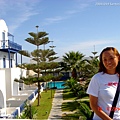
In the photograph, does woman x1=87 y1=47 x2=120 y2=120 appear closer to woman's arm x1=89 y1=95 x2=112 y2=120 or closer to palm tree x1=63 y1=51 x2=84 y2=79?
woman's arm x1=89 y1=95 x2=112 y2=120

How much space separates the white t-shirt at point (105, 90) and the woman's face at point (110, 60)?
47mm

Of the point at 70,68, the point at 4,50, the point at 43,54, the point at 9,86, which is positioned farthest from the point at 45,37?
the point at 70,68

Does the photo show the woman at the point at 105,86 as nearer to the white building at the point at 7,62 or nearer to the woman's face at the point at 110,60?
the woman's face at the point at 110,60

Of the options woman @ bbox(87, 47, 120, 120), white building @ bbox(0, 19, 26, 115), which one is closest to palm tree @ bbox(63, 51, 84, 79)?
white building @ bbox(0, 19, 26, 115)

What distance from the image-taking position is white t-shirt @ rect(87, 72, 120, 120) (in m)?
1.48

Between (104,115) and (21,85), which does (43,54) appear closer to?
(21,85)

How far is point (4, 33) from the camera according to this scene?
56.5 feet

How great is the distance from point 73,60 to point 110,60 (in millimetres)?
22889

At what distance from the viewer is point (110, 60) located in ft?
5.17

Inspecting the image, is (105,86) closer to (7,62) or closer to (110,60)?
(110,60)

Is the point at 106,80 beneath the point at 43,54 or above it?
beneath

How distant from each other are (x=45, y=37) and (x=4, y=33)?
11.7ft

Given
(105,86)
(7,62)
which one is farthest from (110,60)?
(7,62)

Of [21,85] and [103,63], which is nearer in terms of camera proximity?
[103,63]
